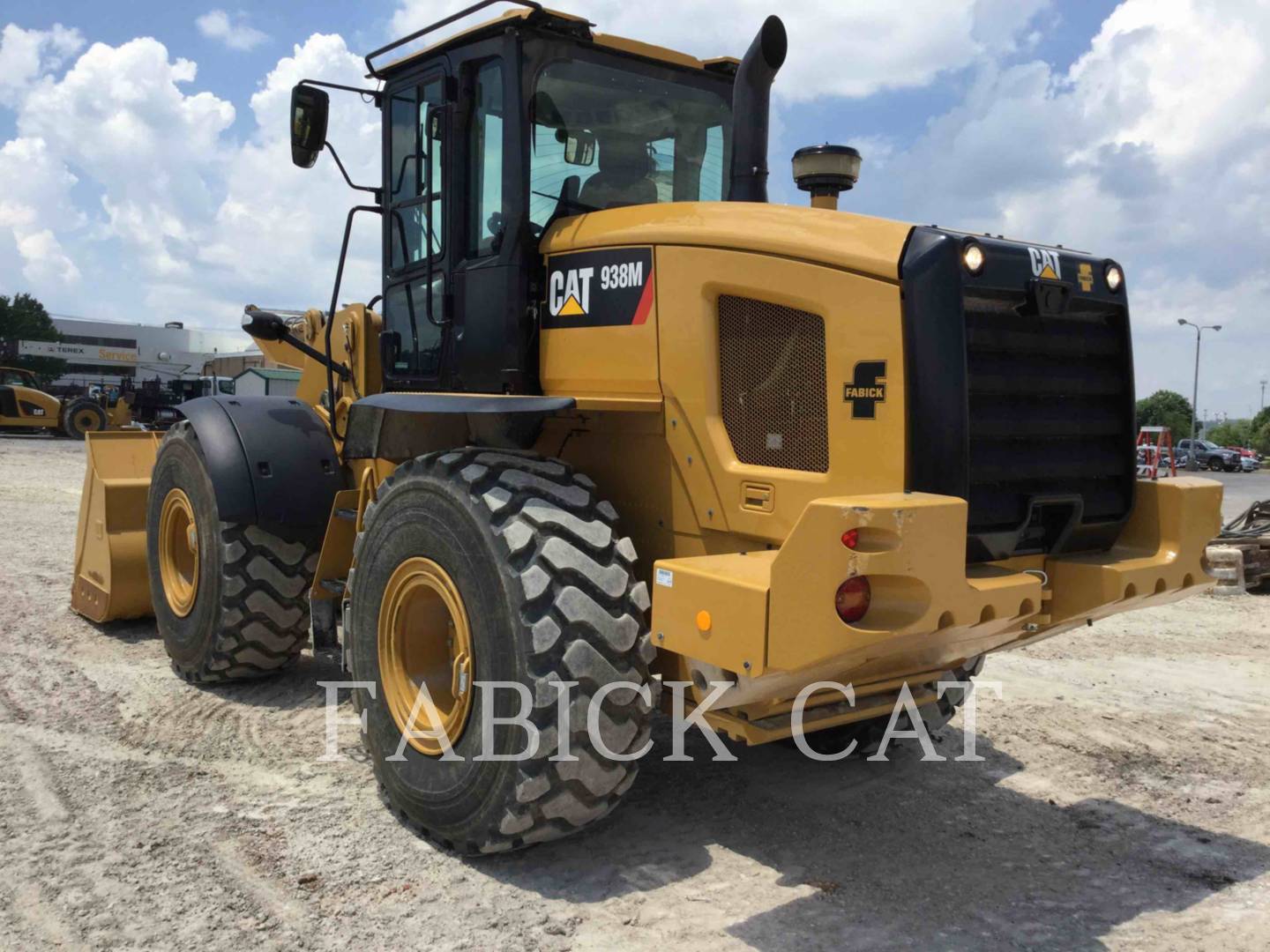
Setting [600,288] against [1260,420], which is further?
[1260,420]

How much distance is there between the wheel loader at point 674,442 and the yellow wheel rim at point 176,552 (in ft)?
5.69

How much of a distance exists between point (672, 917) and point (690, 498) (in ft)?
4.58

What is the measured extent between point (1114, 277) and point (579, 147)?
2155mm

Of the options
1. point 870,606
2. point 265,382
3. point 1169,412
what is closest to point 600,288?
point 870,606

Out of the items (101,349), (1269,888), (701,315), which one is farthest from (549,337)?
(101,349)

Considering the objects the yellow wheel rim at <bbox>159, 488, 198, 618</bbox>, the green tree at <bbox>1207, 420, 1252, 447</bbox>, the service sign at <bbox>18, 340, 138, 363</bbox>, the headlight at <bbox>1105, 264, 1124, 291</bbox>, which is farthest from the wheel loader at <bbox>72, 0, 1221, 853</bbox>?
the service sign at <bbox>18, 340, 138, 363</bbox>

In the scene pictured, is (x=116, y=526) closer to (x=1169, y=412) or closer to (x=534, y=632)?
(x=534, y=632)

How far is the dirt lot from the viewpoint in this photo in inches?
137

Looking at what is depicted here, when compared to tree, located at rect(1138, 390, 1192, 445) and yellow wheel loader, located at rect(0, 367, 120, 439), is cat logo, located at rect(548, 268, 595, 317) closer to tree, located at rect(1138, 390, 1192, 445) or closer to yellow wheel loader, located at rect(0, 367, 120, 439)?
yellow wheel loader, located at rect(0, 367, 120, 439)

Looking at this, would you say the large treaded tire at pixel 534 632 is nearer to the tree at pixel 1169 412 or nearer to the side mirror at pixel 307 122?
the side mirror at pixel 307 122

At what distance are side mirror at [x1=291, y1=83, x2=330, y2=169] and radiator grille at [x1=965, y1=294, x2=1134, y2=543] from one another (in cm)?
312

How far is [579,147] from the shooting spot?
182 inches

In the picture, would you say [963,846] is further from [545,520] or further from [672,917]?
[545,520]

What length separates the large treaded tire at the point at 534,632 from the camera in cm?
355
